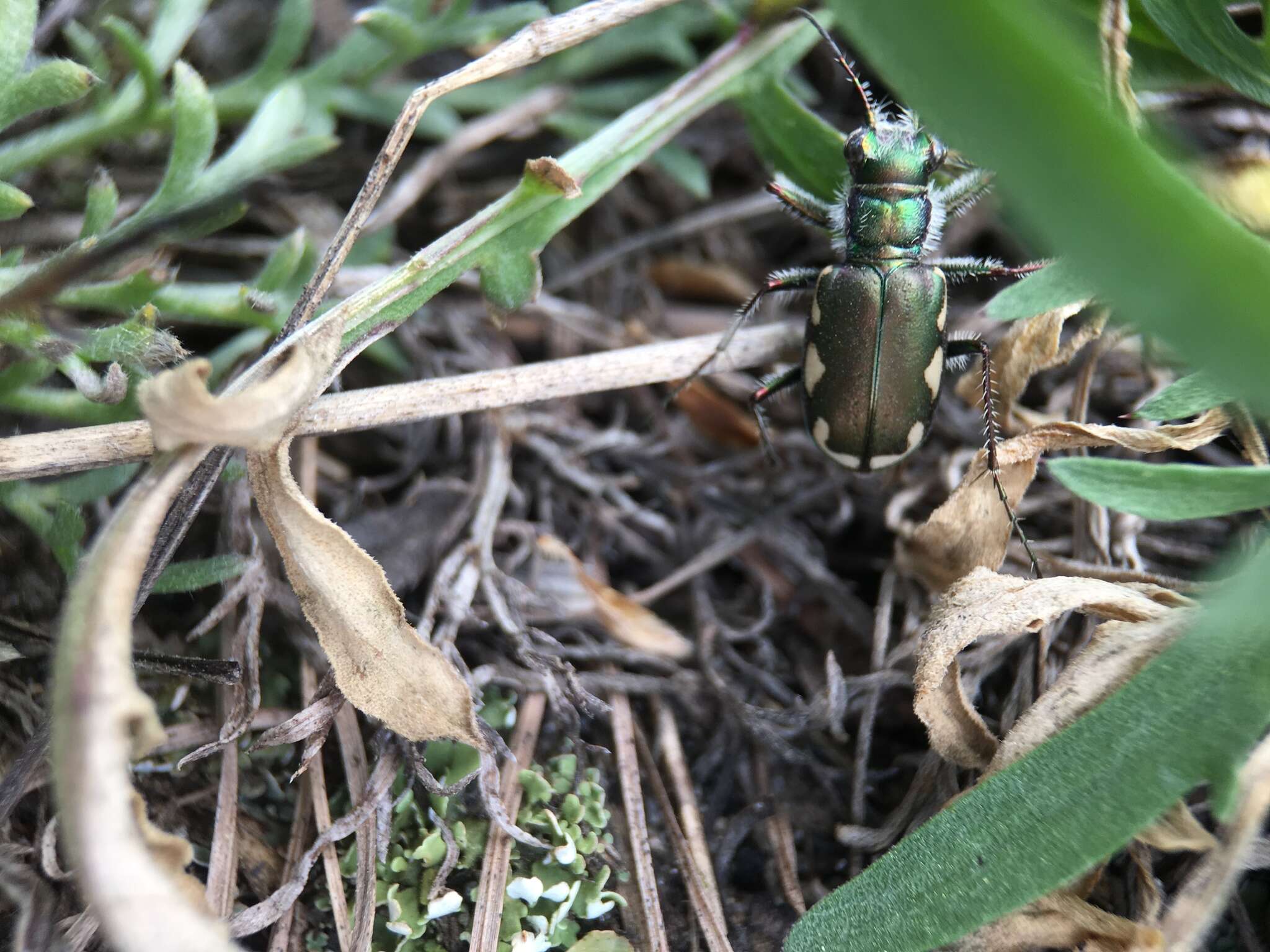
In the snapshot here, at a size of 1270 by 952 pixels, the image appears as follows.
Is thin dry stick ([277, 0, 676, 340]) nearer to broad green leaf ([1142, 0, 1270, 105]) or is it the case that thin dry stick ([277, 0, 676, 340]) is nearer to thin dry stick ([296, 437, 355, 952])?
thin dry stick ([296, 437, 355, 952])

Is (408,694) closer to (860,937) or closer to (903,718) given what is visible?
(860,937)

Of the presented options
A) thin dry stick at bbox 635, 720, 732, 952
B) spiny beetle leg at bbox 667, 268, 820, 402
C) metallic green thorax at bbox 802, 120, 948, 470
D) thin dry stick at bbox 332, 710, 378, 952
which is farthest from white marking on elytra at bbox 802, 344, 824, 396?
thin dry stick at bbox 332, 710, 378, 952

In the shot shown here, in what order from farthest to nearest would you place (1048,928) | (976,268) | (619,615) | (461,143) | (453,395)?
1. (461,143)
2. (976,268)
3. (619,615)
4. (453,395)
5. (1048,928)

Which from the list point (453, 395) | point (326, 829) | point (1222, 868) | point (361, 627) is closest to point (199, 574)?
point (361, 627)

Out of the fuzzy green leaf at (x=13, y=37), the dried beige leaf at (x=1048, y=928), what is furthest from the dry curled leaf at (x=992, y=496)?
the fuzzy green leaf at (x=13, y=37)

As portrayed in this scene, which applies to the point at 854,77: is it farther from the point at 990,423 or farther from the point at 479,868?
the point at 479,868

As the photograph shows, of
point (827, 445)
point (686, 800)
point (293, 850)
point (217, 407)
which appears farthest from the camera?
point (827, 445)

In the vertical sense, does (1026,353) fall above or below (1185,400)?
below

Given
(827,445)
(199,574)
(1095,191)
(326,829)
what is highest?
(1095,191)
